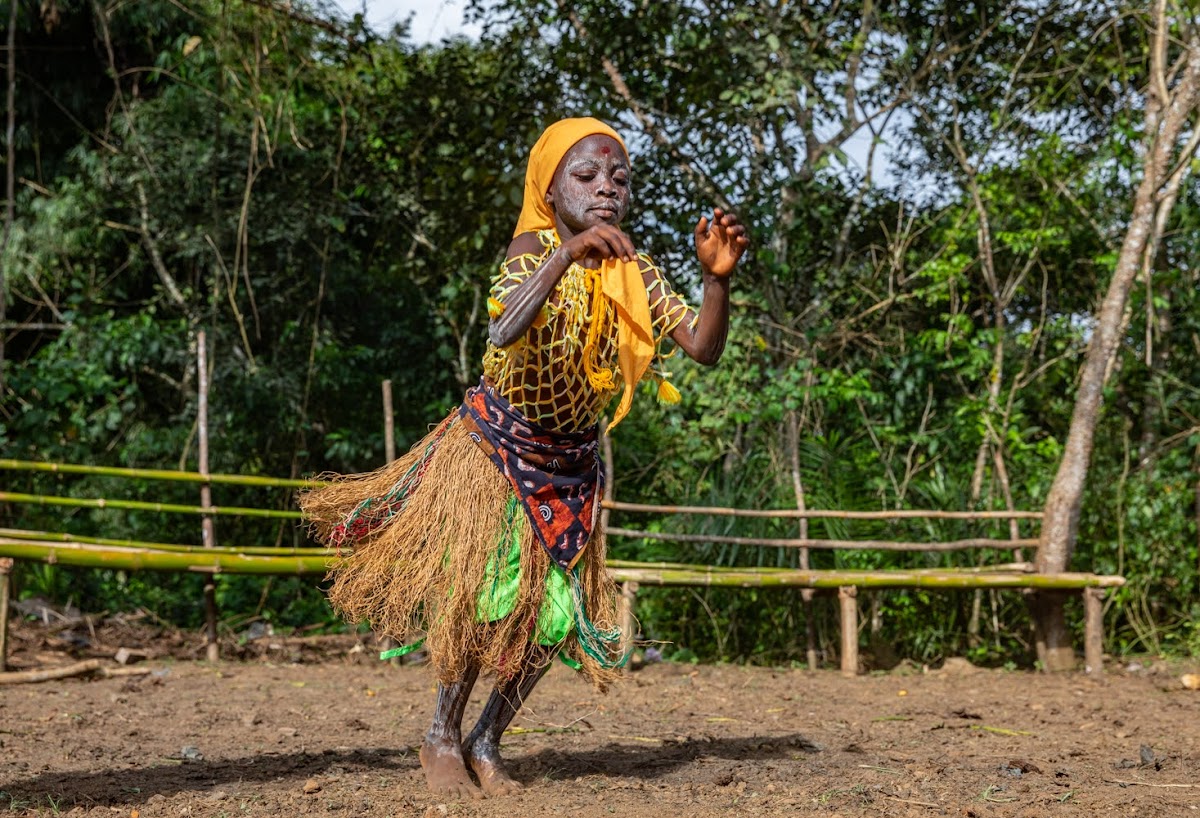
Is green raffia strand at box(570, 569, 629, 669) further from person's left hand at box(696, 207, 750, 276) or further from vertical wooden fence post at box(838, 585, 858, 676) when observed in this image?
vertical wooden fence post at box(838, 585, 858, 676)

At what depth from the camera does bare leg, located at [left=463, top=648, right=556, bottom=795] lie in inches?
129

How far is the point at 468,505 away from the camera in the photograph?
322cm

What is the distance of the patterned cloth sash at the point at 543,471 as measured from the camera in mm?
3234

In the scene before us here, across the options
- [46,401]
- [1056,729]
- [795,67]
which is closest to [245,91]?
[46,401]

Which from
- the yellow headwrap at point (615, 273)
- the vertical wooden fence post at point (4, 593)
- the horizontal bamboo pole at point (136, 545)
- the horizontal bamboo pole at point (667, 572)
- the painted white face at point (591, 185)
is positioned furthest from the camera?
the horizontal bamboo pole at point (136, 545)

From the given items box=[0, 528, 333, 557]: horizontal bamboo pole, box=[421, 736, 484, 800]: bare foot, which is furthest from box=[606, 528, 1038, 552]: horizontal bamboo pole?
box=[421, 736, 484, 800]: bare foot

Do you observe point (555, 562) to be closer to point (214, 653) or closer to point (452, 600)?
point (452, 600)

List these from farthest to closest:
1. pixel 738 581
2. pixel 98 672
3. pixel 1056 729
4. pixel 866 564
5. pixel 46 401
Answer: pixel 46 401 < pixel 866 564 < pixel 738 581 < pixel 98 672 < pixel 1056 729

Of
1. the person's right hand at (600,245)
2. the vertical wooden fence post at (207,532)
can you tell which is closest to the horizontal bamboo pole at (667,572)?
the vertical wooden fence post at (207,532)

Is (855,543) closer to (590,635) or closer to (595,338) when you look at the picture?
(590,635)

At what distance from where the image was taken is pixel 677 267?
738cm

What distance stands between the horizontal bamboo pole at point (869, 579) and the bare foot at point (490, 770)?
109 inches

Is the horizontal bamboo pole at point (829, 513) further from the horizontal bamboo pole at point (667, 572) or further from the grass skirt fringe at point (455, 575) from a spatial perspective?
the grass skirt fringe at point (455, 575)

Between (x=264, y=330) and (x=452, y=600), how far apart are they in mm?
5832
